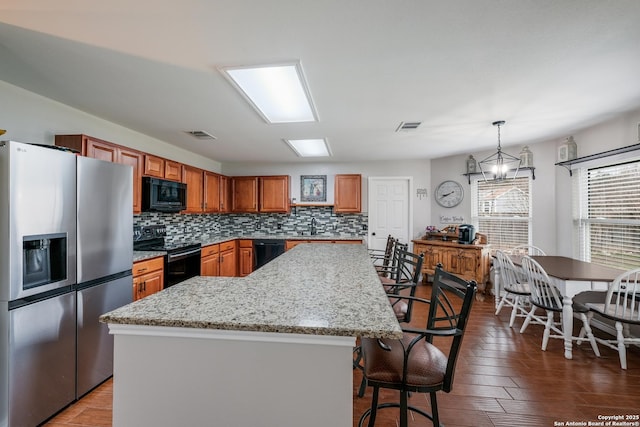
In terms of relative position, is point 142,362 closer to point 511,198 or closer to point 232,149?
point 232,149

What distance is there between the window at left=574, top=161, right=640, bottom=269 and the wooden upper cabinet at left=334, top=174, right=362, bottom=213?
3106 millimetres

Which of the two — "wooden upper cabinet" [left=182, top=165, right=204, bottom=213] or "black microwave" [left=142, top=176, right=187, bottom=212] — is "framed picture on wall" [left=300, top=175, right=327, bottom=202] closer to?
"wooden upper cabinet" [left=182, top=165, right=204, bottom=213]

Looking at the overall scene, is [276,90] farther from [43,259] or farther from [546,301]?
[546,301]

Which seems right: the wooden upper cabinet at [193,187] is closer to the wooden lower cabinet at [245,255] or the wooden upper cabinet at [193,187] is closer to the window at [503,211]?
the wooden lower cabinet at [245,255]

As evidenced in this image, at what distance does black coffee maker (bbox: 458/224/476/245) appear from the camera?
4.46m

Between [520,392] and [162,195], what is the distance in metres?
4.00

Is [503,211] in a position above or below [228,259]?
above

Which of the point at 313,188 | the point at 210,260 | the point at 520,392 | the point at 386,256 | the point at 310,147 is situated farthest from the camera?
the point at 313,188

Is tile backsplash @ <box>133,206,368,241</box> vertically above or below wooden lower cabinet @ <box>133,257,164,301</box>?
above

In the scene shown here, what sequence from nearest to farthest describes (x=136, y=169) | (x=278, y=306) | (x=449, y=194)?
A: (x=278, y=306) → (x=136, y=169) → (x=449, y=194)

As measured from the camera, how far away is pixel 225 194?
5.37m

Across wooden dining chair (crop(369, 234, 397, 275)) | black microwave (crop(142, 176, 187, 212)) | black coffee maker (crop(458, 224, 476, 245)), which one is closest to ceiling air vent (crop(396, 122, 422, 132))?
wooden dining chair (crop(369, 234, 397, 275))

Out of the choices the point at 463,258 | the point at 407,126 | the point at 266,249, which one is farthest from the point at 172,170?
the point at 463,258


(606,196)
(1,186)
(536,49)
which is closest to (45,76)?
(1,186)
